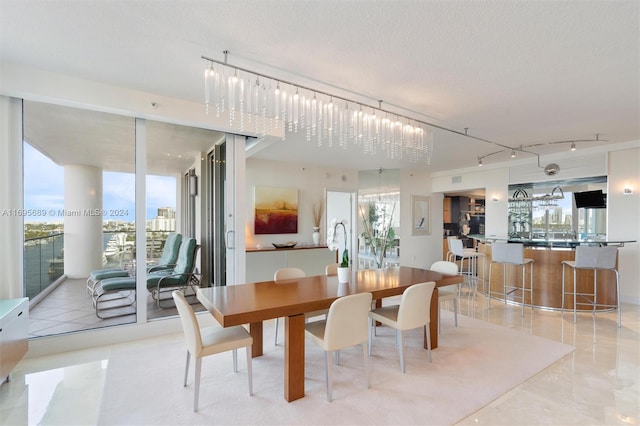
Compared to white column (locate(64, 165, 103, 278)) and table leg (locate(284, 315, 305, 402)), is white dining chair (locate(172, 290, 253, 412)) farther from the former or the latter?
white column (locate(64, 165, 103, 278))

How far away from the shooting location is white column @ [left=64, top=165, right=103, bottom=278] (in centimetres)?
331

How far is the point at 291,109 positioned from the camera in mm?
3127

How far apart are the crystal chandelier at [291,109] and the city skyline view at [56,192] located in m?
1.30

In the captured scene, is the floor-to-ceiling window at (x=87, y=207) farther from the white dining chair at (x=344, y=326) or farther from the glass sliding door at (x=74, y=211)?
the white dining chair at (x=344, y=326)

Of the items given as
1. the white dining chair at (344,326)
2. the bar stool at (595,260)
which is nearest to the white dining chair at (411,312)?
the white dining chair at (344,326)

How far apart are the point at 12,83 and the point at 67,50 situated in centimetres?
Answer: 79

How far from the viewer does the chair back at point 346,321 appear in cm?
231

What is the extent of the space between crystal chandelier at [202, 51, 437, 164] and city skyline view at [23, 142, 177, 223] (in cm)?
130

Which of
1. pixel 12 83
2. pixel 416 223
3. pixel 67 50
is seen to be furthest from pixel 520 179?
pixel 12 83

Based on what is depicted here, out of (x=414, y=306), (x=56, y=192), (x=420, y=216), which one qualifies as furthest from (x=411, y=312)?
(x=420, y=216)

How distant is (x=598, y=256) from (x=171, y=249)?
586 centimetres

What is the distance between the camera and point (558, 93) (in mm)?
3230

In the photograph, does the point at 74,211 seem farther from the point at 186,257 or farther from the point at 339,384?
the point at 339,384

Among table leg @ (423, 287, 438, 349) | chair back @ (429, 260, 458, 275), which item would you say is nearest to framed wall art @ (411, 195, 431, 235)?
chair back @ (429, 260, 458, 275)
